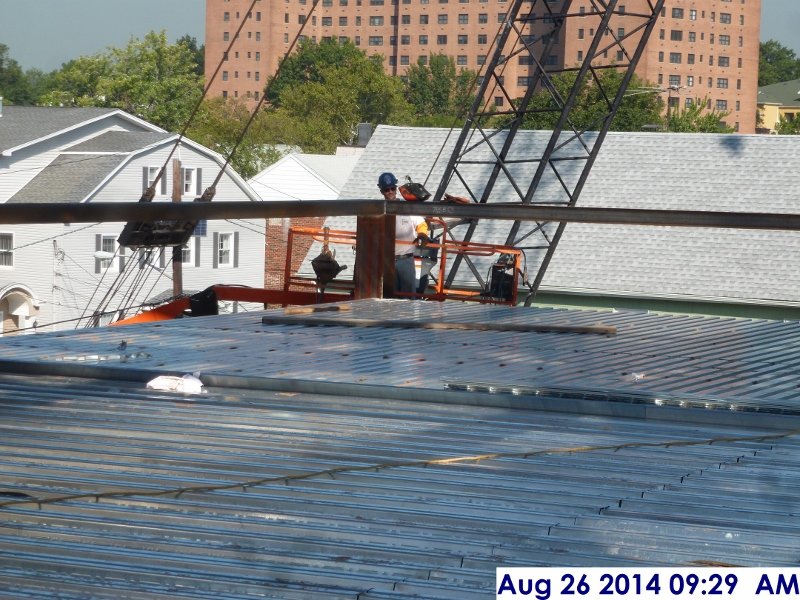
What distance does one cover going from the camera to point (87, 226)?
1970 inches

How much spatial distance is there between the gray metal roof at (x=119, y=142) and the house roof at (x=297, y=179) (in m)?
11.8

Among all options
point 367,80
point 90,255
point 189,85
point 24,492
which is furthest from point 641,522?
point 367,80

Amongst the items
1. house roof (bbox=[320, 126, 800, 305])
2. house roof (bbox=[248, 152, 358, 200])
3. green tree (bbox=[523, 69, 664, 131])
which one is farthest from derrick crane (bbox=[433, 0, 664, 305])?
green tree (bbox=[523, 69, 664, 131])

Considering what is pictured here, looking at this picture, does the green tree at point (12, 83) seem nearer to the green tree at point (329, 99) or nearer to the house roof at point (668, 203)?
the green tree at point (329, 99)

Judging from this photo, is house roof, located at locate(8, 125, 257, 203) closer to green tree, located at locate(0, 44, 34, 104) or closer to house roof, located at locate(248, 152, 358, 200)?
house roof, located at locate(248, 152, 358, 200)

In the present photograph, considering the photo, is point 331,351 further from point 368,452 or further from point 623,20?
point 623,20

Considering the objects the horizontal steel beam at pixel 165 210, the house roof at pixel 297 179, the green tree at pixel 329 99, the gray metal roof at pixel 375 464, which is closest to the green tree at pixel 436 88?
the green tree at pixel 329 99

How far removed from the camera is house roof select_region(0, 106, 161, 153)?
5588 cm

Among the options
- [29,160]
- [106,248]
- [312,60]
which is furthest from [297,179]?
[312,60]

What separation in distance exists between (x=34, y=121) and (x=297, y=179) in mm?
15396

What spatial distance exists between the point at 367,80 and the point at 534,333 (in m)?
136

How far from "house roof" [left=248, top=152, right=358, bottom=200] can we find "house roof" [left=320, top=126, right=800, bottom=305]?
3047 centimetres

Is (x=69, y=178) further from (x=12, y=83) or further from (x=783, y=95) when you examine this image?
(x=783, y=95)

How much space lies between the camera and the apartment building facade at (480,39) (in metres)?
164
